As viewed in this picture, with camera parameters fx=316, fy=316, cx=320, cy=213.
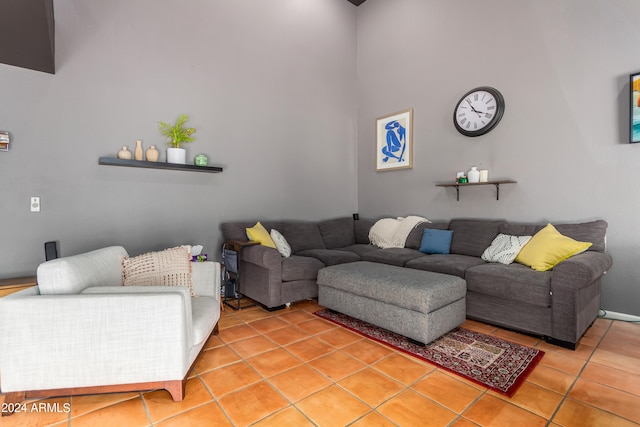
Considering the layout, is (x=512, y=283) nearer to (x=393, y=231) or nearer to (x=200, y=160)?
(x=393, y=231)

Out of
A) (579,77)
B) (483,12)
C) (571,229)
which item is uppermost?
(483,12)

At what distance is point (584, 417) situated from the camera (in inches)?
61.2

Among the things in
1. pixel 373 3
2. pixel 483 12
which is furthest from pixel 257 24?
pixel 483 12

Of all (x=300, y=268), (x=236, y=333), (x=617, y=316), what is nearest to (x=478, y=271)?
(x=617, y=316)

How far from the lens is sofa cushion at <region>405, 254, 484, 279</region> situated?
9.57 feet

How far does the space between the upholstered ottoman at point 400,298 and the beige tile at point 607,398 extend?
0.82m

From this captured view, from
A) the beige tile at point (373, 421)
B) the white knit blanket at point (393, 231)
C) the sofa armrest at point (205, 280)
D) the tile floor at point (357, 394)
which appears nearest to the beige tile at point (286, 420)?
the tile floor at point (357, 394)

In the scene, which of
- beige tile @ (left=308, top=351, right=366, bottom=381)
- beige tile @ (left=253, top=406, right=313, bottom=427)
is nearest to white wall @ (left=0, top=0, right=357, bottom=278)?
beige tile @ (left=308, top=351, right=366, bottom=381)

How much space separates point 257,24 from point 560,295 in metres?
4.34

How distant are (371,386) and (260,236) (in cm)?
201

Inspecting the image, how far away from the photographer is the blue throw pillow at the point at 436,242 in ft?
11.8

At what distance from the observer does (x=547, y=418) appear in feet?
5.08

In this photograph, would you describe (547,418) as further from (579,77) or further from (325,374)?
(579,77)

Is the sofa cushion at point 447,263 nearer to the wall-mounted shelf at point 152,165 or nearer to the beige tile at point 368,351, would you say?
the beige tile at point 368,351
